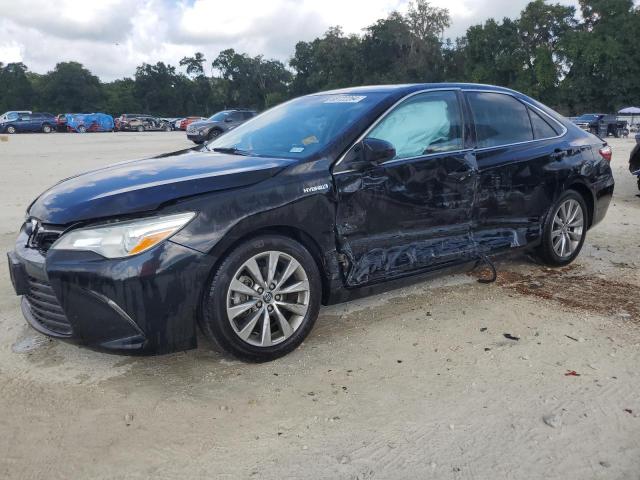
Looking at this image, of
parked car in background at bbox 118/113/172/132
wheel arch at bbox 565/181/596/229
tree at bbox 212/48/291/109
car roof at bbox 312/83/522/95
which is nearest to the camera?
car roof at bbox 312/83/522/95

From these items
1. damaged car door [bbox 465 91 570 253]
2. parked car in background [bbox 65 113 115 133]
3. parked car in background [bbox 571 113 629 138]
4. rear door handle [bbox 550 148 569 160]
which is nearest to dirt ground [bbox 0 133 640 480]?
damaged car door [bbox 465 91 570 253]

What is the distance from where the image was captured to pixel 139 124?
4700 centimetres

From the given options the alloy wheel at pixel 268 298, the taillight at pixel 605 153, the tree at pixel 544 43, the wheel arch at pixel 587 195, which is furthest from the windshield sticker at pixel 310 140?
the tree at pixel 544 43

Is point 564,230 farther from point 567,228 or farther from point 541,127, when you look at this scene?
point 541,127

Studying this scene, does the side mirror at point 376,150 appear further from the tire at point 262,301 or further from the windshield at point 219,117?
the windshield at point 219,117

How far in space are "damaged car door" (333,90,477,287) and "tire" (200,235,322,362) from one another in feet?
1.15

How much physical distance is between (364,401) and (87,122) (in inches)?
1666

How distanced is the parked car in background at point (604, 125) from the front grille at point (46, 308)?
33842mm

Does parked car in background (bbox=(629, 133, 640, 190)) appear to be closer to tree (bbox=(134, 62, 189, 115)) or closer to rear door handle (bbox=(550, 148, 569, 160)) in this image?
rear door handle (bbox=(550, 148, 569, 160))

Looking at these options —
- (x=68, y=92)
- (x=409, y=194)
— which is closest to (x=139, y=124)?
(x=68, y=92)

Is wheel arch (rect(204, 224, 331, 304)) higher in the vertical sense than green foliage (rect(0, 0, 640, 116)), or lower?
lower

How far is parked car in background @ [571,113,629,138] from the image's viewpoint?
32.5 metres

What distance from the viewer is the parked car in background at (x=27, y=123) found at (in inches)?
1495

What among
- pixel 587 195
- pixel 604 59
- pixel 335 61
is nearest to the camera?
pixel 587 195
